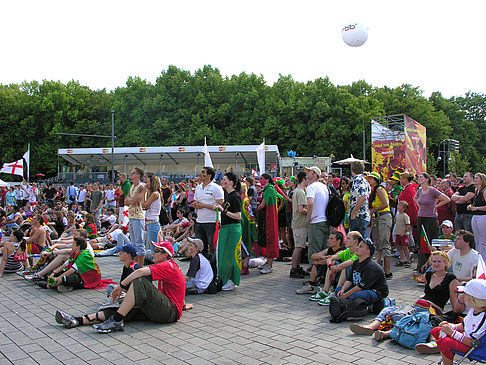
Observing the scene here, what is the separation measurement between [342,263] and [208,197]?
2.61 meters

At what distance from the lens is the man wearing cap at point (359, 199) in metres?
7.34

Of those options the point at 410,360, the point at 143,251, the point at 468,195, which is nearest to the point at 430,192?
the point at 468,195

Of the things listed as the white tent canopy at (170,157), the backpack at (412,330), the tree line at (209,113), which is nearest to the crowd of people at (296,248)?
the backpack at (412,330)

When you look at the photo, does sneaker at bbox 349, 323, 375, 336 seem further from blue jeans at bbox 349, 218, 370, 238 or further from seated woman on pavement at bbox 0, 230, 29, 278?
seated woman on pavement at bbox 0, 230, 29, 278

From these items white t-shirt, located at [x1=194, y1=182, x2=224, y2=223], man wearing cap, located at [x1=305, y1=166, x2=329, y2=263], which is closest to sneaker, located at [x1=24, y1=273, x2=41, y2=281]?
white t-shirt, located at [x1=194, y1=182, x2=224, y2=223]

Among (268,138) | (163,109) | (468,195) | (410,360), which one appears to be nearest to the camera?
(410,360)

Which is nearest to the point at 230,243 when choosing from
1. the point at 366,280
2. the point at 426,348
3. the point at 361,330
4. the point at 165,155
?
the point at 366,280

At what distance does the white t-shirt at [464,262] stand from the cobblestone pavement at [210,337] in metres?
1.03

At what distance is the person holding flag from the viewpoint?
285 inches

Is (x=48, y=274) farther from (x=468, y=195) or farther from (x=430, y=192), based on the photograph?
(x=468, y=195)

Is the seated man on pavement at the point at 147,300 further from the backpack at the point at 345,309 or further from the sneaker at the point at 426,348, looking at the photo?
the sneaker at the point at 426,348

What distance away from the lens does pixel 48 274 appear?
316 inches

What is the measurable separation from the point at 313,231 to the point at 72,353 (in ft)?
14.5

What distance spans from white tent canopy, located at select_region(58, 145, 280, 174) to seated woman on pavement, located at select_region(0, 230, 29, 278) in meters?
19.6
